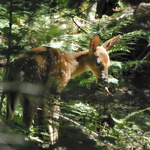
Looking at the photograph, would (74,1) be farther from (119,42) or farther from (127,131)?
(119,42)

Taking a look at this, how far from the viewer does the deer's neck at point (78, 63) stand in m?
5.25

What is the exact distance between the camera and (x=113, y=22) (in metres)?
5.69

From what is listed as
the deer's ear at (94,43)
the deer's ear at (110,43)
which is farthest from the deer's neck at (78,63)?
the deer's ear at (110,43)

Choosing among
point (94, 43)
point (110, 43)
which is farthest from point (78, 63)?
point (110, 43)

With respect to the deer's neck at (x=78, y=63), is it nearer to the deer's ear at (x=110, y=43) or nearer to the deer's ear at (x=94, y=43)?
the deer's ear at (x=94, y=43)

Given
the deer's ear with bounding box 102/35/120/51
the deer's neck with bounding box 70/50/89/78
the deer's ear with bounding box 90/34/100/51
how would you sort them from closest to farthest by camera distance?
the deer's ear with bounding box 90/34/100/51, the deer's ear with bounding box 102/35/120/51, the deer's neck with bounding box 70/50/89/78

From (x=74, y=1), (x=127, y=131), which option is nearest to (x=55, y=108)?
(x=127, y=131)

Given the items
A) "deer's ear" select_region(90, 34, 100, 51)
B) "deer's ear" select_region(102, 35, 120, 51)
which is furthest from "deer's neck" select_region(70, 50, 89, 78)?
"deer's ear" select_region(102, 35, 120, 51)

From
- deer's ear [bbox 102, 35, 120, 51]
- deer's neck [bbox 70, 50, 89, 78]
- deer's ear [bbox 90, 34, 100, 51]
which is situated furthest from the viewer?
deer's neck [bbox 70, 50, 89, 78]

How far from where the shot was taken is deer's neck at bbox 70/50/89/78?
5254 millimetres

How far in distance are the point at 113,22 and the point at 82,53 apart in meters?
0.89

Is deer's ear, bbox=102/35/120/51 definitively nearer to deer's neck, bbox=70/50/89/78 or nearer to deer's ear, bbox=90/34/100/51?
deer's ear, bbox=90/34/100/51

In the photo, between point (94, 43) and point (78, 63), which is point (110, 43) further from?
point (78, 63)

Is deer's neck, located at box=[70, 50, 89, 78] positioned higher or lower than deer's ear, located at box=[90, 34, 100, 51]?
lower
